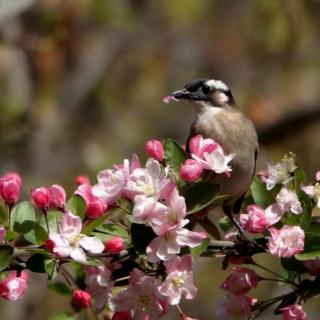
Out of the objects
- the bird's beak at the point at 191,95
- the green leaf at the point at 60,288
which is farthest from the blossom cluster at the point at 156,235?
the bird's beak at the point at 191,95

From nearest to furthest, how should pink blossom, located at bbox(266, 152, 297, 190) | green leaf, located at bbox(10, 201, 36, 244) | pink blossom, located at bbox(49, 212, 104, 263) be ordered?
pink blossom, located at bbox(49, 212, 104, 263) < green leaf, located at bbox(10, 201, 36, 244) < pink blossom, located at bbox(266, 152, 297, 190)

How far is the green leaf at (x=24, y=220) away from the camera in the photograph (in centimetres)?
274

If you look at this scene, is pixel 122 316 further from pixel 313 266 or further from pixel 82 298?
pixel 313 266

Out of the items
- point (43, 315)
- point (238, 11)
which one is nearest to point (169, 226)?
point (43, 315)

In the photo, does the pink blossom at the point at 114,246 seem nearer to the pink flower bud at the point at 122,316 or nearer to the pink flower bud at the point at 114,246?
the pink flower bud at the point at 114,246

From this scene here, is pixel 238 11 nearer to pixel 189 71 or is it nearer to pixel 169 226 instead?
pixel 189 71

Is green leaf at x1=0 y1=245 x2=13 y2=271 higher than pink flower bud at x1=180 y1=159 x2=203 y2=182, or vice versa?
pink flower bud at x1=180 y1=159 x2=203 y2=182

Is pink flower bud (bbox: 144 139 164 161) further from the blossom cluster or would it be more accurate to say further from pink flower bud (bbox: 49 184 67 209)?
pink flower bud (bbox: 49 184 67 209)

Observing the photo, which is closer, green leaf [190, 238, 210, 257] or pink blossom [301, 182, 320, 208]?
green leaf [190, 238, 210, 257]

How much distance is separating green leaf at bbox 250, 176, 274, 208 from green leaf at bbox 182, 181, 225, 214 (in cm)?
29

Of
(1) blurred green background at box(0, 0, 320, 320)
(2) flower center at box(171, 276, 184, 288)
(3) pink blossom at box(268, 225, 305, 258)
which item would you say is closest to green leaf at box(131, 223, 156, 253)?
(2) flower center at box(171, 276, 184, 288)

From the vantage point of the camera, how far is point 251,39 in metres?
10.9

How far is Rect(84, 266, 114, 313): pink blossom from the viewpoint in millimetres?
2727

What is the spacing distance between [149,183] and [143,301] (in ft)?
1.15
